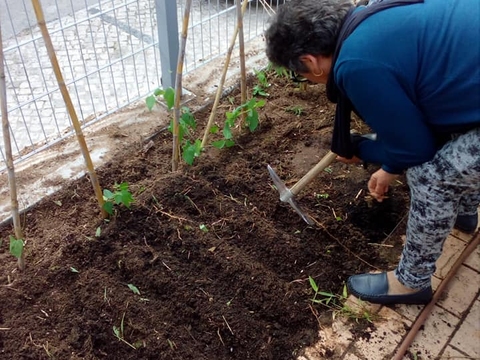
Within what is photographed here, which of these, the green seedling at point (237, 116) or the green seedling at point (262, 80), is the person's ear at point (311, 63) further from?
the green seedling at point (262, 80)

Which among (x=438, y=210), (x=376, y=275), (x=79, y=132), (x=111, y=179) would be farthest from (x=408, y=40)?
(x=111, y=179)

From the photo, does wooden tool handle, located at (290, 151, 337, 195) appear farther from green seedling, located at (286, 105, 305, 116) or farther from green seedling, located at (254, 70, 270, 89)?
green seedling, located at (254, 70, 270, 89)

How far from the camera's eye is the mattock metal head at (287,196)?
2.62m

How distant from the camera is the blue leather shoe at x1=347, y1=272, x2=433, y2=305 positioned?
7.64ft

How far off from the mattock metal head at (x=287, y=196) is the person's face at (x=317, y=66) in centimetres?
78

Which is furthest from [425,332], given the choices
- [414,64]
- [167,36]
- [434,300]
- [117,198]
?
[167,36]

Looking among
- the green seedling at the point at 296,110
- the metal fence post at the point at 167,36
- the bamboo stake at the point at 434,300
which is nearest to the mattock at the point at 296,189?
the bamboo stake at the point at 434,300

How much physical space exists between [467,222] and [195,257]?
134 cm

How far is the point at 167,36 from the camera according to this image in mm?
3139

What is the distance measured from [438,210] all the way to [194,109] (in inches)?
71.6

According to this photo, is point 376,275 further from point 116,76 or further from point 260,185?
point 116,76

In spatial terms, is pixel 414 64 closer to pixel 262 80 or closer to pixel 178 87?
pixel 178 87

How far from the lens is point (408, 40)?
1.63 m

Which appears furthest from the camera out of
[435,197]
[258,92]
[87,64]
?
[87,64]
